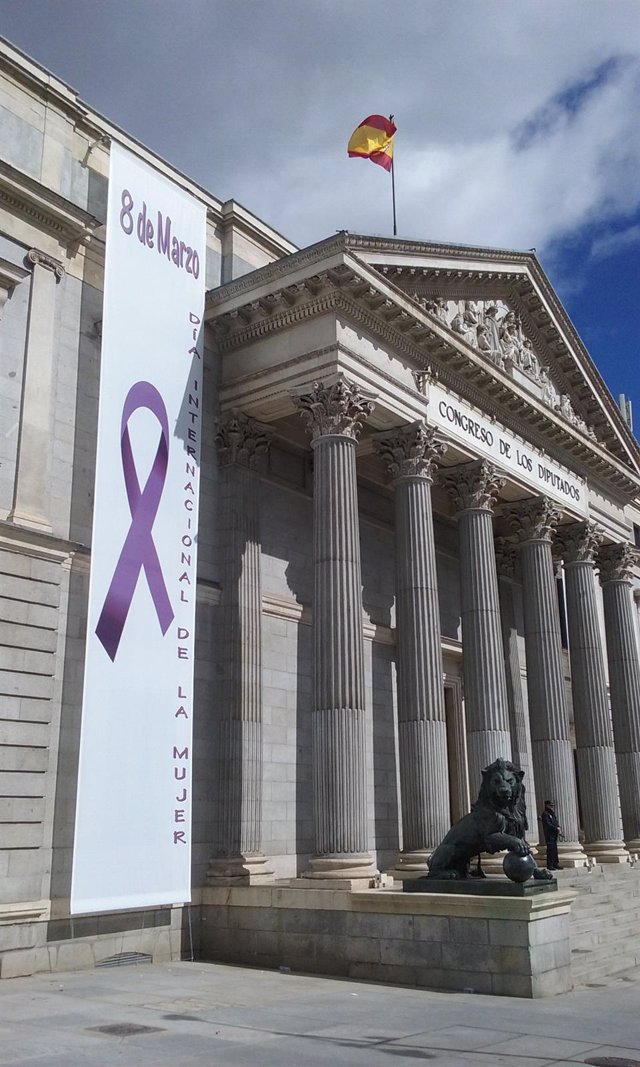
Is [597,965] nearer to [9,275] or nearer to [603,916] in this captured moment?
[603,916]

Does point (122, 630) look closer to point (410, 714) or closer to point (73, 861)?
point (73, 861)

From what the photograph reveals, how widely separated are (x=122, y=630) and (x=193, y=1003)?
21.8ft

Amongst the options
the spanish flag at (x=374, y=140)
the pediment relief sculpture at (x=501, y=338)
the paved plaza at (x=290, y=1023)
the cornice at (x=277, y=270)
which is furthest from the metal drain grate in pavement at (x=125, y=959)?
the spanish flag at (x=374, y=140)

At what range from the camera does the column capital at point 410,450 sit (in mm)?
23109

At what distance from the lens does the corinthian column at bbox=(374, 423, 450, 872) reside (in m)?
20.8

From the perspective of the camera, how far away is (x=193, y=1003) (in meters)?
13.4

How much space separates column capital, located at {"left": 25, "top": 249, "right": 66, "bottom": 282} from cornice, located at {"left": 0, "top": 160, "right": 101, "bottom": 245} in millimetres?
567

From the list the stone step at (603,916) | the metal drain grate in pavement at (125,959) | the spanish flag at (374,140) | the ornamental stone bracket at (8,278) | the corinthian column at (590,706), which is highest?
the spanish flag at (374,140)

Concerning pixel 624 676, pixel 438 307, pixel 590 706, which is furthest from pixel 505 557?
pixel 438 307

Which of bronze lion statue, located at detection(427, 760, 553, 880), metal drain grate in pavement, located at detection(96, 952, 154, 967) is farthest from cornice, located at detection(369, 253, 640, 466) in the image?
metal drain grate in pavement, located at detection(96, 952, 154, 967)

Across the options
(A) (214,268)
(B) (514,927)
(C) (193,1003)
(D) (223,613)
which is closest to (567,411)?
(A) (214,268)

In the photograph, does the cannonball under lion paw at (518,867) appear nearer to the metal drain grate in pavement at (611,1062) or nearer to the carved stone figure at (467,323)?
the metal drain grate in pavement at (611,1062)

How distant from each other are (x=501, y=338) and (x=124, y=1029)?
2170cm

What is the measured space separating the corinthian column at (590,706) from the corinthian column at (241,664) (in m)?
12.2
